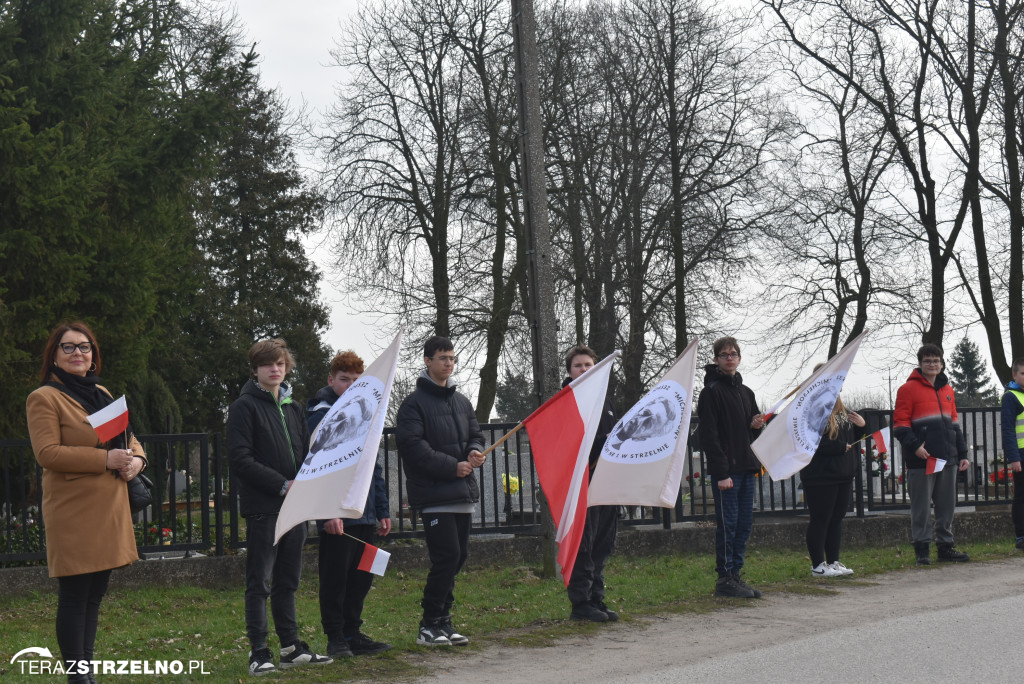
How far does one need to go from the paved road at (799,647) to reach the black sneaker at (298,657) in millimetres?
719

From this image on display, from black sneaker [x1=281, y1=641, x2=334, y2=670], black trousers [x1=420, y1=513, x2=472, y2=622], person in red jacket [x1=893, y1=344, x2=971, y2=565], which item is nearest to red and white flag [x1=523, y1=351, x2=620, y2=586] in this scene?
black trousers [x1=420, y1=513, x2=472, y2=622]

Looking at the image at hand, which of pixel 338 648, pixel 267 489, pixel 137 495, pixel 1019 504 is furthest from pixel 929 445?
pixel 137 495

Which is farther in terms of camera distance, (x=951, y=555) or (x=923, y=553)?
(x=951, y=555)

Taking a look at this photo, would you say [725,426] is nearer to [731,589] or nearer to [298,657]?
[731,589]

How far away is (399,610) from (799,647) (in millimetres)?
3450

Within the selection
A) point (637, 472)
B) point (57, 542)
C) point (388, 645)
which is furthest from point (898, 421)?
point (57, 542)

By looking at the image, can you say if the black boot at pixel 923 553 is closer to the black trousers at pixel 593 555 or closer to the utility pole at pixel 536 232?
the utility pole at pixel 536 232

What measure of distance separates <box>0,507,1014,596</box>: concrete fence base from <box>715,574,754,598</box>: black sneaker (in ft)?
8.38

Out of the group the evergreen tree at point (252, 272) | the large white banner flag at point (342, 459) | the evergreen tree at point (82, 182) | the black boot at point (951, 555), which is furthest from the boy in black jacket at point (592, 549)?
the evergreen tree at point (252, 272)

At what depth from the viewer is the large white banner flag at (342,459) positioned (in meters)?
6.69

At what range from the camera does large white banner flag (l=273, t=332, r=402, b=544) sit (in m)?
6.69

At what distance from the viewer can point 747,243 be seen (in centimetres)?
3011

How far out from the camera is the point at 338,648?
281 inches

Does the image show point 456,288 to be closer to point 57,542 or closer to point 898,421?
point 898,421
